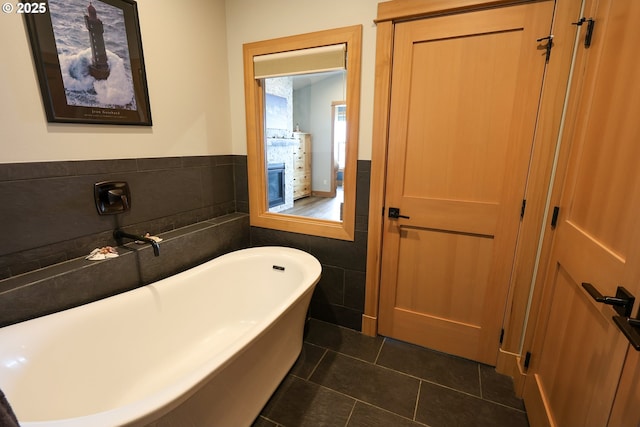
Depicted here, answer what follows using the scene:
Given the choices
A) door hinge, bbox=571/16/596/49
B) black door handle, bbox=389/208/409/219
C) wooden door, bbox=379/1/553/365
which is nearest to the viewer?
door hinge, bbox=571/16/596/49

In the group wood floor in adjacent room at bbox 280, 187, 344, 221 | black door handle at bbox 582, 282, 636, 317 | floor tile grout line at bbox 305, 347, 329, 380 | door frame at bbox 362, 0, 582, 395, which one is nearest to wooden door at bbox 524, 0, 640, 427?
black door handle at bbox 582, 282, 636, 317

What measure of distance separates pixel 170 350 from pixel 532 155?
229 centimetres

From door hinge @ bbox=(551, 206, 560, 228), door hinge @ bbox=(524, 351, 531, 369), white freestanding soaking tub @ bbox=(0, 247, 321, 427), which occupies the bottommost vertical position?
door hinge @ bbox=(524, 351, 531, 369)

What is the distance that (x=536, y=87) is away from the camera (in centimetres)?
149

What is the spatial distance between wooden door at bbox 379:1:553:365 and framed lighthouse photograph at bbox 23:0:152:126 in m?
1.53

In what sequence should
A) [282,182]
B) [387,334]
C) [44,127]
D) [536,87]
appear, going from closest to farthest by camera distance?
[44,127] → [536,87] → [387,334] → [282,182]

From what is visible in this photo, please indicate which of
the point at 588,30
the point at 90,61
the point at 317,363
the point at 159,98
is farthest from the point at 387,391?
the point at 90,61

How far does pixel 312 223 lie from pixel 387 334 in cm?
100

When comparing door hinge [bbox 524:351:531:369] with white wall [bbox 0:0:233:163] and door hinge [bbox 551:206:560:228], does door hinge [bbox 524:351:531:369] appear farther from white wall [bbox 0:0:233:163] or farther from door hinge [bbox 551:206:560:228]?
white wall [bbox 0:0:233:163]

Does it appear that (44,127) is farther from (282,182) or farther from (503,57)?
(503,57)

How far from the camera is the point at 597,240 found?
40.5 inches

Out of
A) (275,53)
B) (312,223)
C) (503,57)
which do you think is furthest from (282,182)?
(503,57)

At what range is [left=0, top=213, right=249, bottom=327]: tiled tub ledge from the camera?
1.23 metres

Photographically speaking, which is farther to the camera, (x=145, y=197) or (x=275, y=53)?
(x=275, y=53)
